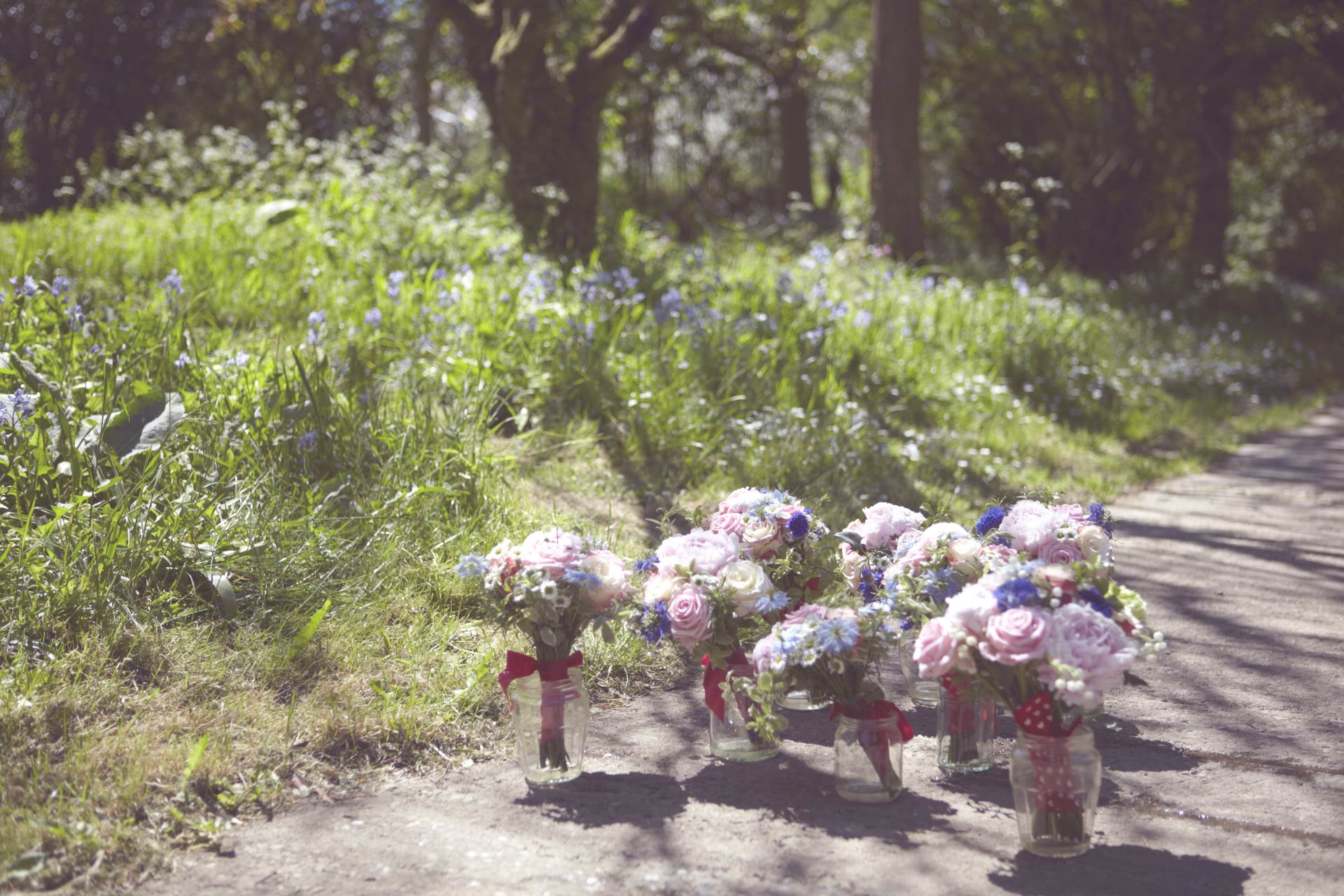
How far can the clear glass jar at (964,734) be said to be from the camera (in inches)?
109

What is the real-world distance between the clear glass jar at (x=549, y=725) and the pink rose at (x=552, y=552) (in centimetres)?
28

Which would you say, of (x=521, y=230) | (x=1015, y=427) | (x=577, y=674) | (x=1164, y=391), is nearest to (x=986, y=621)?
(x=577, y=674)

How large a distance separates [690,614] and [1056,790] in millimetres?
885

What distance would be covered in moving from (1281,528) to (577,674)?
13.7 ft

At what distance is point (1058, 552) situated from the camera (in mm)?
2727

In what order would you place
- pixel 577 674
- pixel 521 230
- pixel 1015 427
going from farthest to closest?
pixel 521 230 < pixel 1015 427 < pixel 577 674

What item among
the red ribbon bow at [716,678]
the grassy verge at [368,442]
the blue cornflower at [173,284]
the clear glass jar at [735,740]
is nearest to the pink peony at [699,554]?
the red ribbon bow at [716,678]

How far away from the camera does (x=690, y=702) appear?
3350 millimetres

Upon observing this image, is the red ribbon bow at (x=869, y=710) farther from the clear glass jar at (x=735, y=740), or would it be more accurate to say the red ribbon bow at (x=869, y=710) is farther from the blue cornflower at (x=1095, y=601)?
the blue cornflower at (x=1095, y=601)

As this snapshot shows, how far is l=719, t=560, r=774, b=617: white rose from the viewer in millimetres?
2719

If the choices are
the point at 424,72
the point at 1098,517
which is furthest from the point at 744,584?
the point at 424,72

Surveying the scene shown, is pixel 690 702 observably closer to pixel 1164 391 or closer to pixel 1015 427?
pixel 1015 427

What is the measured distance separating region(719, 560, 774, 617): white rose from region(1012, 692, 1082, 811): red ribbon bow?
2.20ft

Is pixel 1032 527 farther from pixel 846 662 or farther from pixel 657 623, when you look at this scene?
pixel 657 623
